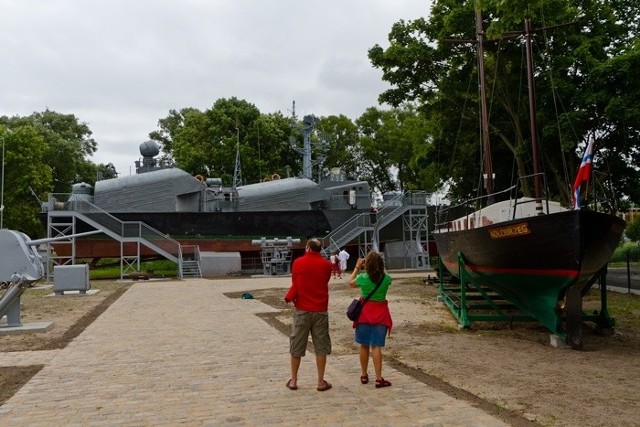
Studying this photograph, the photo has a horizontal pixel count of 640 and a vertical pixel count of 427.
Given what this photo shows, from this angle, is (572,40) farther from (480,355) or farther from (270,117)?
(270,117)

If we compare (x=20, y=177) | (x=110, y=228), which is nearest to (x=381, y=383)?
(x=110, y=228)

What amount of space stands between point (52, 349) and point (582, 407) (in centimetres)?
804

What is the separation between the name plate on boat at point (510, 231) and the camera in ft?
33.1

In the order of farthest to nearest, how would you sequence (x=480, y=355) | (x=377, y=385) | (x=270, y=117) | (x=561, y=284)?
(x=270, y=117)
(x=561, y=284)
(x=480, y=355)
(x=377, y=385)

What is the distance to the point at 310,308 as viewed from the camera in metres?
6.60

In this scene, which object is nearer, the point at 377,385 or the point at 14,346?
the point at 377,385

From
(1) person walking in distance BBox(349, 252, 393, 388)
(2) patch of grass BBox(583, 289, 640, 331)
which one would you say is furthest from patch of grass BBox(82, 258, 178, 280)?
(1) person walking in distance BBox(349, 252, 393, 388)

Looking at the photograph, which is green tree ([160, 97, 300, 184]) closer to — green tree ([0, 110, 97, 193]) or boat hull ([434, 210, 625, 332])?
green tree ([0, 110, 97, 193])

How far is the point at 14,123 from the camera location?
56.4m

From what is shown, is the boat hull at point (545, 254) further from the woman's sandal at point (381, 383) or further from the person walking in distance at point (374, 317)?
the woman's sandal at point (381, 383)

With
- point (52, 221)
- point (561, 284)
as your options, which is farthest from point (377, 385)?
point (52, 221)

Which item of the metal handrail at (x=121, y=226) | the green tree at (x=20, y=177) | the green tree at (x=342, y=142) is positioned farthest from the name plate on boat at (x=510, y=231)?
the green tree at (x=342, y=142)

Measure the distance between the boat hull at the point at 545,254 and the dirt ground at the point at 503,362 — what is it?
783 mm

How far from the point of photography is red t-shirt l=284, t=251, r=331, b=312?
6.61 m
